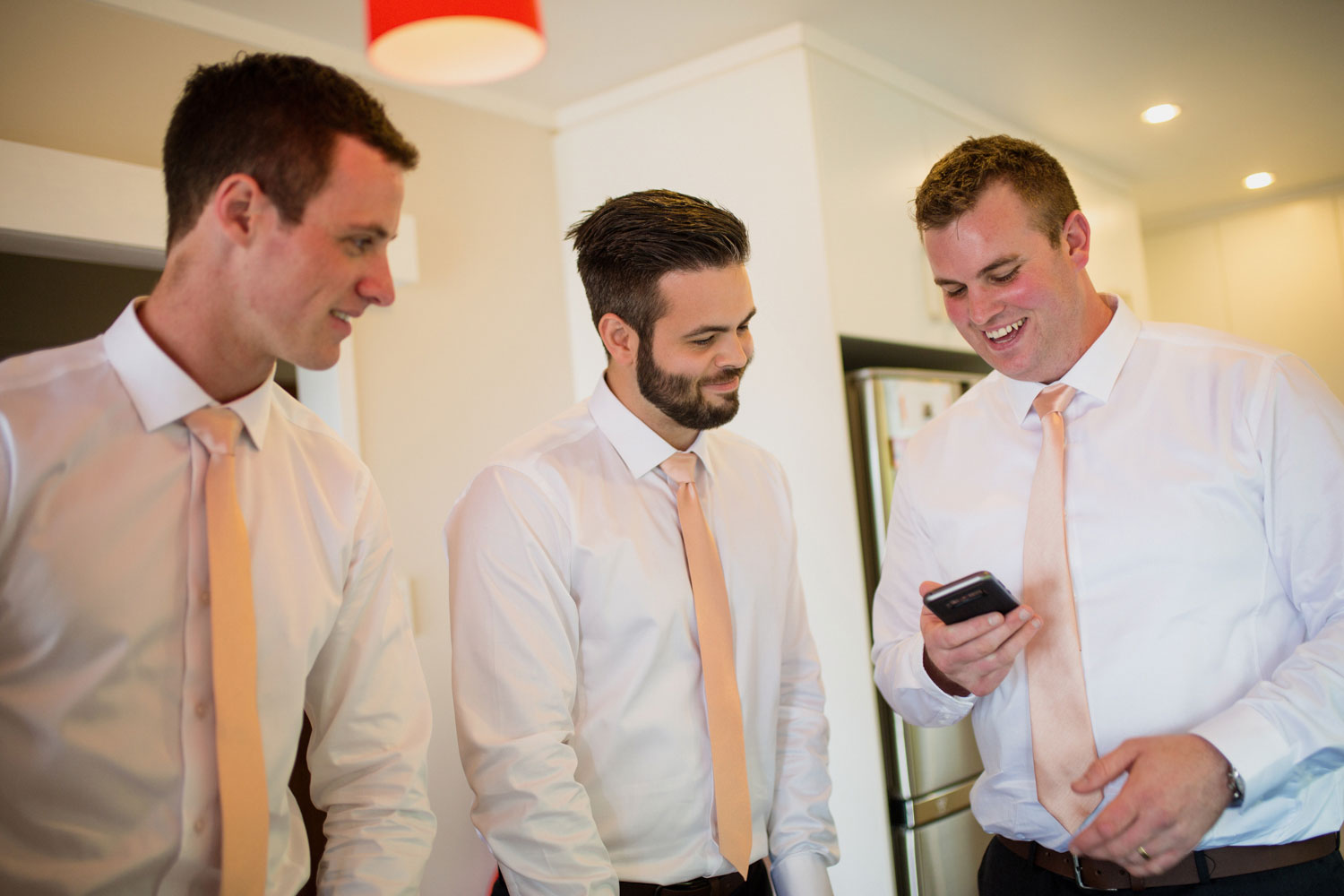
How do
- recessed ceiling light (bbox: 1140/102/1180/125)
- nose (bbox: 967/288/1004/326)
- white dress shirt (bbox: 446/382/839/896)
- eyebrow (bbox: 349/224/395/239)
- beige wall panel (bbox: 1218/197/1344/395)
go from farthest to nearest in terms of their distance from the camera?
beige wall panel (bbox: 1218/197/1344/395)
recessed ceiling light (bbox: 1140/102/1180/125)
nose (bbox: 967/288/1004/326)
white dress shirt (bbox: 446/382/839/896)
eyebrow (bbox: 349/224/395/239)

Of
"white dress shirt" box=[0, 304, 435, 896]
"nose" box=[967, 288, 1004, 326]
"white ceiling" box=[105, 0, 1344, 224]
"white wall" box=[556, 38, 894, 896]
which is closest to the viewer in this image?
"white dress shirt" box=[0, 304, 435, 896]

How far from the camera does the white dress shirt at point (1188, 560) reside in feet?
4.31

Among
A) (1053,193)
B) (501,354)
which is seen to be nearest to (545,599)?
(1053,193)

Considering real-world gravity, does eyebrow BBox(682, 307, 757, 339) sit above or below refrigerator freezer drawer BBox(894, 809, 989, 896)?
above

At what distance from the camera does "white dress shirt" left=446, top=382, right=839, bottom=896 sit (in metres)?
1.45

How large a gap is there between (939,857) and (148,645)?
2.53 metres

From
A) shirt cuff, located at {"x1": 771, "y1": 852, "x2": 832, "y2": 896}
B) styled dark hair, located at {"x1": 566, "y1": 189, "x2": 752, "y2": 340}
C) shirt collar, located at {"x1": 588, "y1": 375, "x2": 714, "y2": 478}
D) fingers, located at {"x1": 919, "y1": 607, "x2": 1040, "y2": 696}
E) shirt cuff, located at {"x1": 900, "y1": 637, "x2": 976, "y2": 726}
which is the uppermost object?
styled dark hair, located at {"x1": 566, "y1": 189, "x2": 752, "y2": 340}

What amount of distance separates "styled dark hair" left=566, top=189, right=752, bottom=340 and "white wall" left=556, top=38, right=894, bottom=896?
1238 mm

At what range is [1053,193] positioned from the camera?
1.59 meters

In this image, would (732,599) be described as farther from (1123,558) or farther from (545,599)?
(1123,558)

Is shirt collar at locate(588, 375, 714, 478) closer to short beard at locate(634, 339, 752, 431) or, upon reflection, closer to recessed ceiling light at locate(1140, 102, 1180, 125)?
short beard at locate(634, 339, 752, 431)

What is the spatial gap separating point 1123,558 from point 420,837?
105 centimetres

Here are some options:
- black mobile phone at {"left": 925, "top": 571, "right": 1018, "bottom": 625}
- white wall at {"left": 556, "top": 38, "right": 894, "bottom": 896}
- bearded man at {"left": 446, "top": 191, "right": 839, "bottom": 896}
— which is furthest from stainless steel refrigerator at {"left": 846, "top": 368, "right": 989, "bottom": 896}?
black mobile phone at {"left": 925, "top": 571, "right": 1018, "bottom": 625}

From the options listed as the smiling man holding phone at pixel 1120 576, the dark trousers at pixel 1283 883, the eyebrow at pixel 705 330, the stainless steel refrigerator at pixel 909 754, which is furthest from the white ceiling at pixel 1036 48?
the dark trousers at pixel 1283 883
